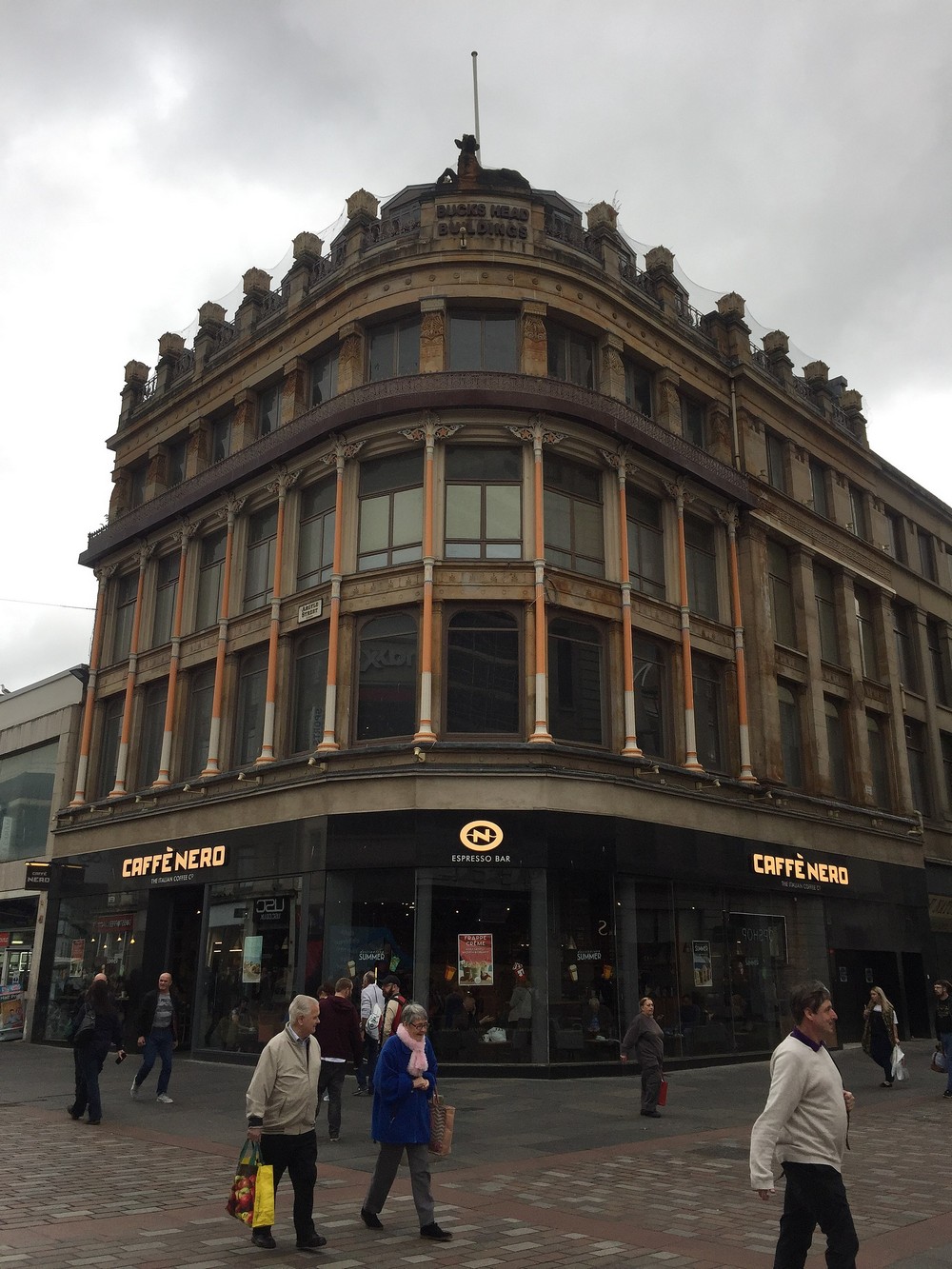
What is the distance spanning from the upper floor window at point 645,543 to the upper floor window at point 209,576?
35.2 feet

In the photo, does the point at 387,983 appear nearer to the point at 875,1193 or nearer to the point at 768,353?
the point at 875,1193

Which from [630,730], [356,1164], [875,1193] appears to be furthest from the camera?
[630,730]

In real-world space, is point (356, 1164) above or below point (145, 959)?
below

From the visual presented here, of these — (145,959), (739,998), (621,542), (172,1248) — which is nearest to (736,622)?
(621,542)

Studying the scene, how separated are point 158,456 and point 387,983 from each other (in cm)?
2126

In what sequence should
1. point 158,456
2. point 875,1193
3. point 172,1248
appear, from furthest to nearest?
point 158,456, point 875,1193, point 172,1248

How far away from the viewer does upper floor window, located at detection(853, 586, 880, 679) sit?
3322 cm

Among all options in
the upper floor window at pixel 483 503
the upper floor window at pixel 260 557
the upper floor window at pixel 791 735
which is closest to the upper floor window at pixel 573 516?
the upper floor window at pixel 483 503

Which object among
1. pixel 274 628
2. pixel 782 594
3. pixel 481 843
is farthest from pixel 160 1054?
pixel 782 594

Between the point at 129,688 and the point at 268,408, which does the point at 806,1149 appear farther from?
the point at 129,688

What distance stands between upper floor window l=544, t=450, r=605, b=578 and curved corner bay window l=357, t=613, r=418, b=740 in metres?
3.68

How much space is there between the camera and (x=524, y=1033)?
19594mm

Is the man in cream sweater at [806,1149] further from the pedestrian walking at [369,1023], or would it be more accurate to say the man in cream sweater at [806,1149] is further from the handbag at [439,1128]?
the pedestrian walking at [369,1023]

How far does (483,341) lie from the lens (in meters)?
24.8
